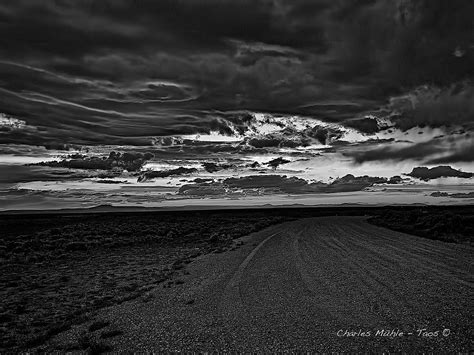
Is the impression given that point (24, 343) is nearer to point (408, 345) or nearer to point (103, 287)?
point (103, 287)

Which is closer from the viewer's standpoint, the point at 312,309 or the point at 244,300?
the point at 312,309

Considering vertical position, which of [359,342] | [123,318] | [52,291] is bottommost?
[52,291]

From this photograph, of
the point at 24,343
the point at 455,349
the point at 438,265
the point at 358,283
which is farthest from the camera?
the point at 438,265

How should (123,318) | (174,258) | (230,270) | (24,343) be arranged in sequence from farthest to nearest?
(174,258)
(230,270)
(123,318)
(24,343)

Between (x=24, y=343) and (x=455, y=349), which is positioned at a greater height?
(x=455, y=349)

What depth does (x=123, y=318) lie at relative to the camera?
394 inches

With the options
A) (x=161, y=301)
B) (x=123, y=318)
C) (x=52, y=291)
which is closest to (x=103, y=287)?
(x=52, y=291)

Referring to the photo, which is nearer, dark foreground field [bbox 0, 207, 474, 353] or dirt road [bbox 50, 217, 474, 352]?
dirt road [bbox 50, 217, 474, 352]

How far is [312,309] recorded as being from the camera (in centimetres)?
970

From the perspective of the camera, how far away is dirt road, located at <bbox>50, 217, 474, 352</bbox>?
754 cm

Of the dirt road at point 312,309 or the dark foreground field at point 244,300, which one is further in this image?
the dark foreground field at point 244,300

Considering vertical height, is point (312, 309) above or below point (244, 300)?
above

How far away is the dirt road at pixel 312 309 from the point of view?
24.7ft

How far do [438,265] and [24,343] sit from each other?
14.6 m
